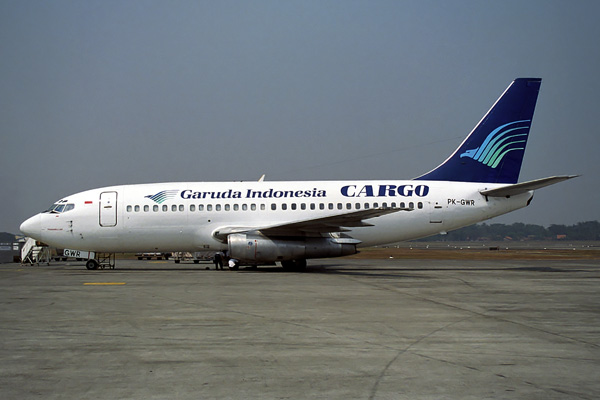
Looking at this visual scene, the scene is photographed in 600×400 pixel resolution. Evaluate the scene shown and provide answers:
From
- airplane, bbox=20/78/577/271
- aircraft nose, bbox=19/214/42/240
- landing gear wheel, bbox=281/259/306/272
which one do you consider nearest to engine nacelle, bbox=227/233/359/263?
landing gear wheel, bbox=281/259/306/272

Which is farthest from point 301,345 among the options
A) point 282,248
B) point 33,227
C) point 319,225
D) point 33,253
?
point 33,253

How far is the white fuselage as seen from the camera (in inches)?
962

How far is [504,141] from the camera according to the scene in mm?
25078

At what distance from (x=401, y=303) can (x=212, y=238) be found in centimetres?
1379

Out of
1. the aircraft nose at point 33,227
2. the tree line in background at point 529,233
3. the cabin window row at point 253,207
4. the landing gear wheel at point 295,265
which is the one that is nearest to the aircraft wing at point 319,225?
the cabin window row at point 253,207

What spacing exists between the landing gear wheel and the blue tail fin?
7.53 meters

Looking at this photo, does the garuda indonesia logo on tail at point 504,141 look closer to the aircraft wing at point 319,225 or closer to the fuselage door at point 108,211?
the aircraft wing at point 319,225

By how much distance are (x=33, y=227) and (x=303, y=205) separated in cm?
1183

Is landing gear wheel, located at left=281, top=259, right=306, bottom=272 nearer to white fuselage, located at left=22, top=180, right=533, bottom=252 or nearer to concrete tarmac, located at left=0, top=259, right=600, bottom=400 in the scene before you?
white fuselage, located at left=22, top=180, right=533, bottom=252

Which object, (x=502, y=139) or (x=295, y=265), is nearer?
(x=295, y=265)

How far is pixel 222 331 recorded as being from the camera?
28.5ft

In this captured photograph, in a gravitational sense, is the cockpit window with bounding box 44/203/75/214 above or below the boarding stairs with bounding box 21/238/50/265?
above

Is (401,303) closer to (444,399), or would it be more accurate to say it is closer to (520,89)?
(444,399)

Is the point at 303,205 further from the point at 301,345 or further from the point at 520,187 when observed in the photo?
the point at 301,345
